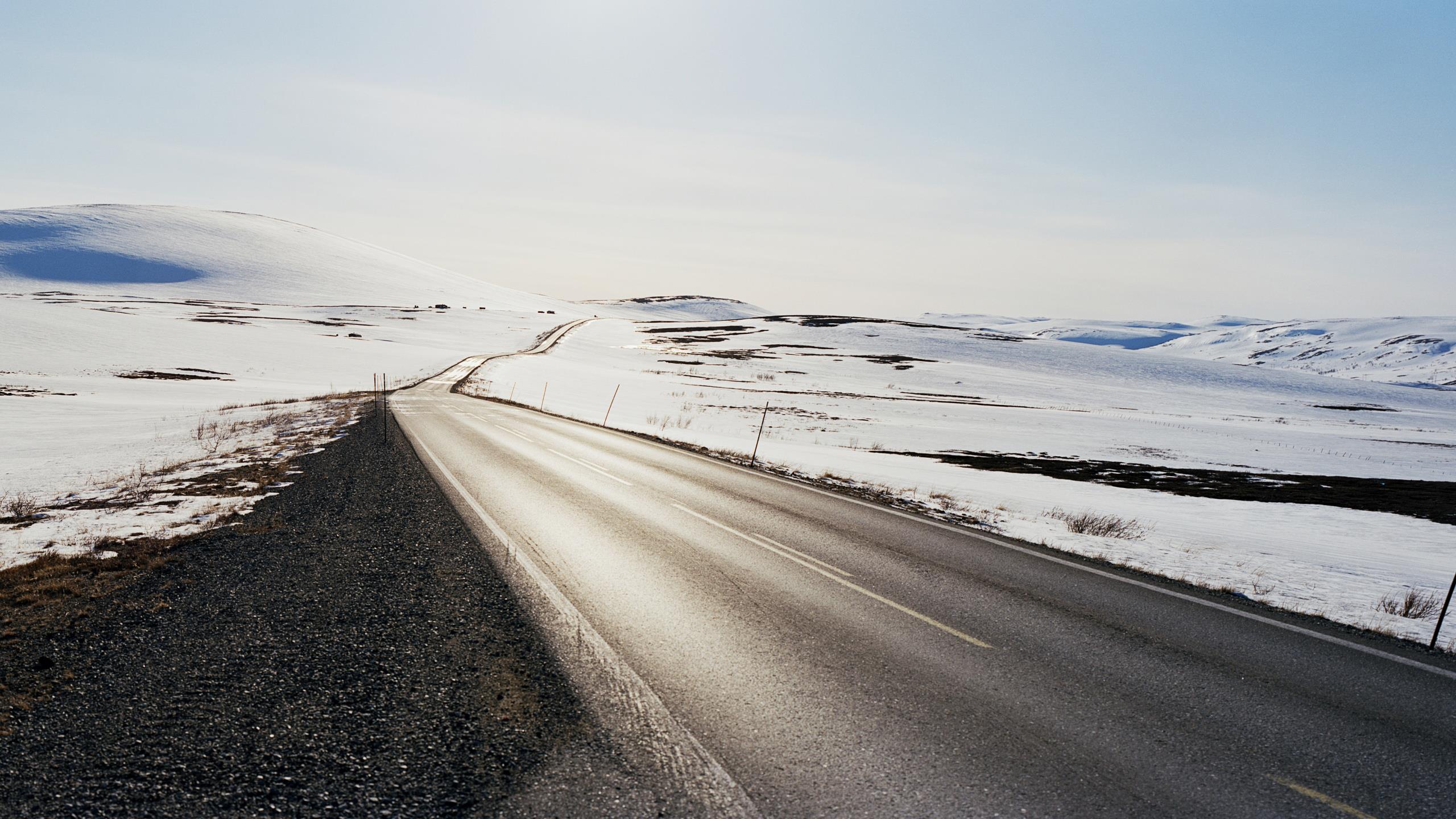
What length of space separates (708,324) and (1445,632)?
488 ft

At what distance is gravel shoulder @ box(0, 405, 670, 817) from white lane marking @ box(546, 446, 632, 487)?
22.9 feet

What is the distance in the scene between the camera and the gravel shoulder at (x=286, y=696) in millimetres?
3994

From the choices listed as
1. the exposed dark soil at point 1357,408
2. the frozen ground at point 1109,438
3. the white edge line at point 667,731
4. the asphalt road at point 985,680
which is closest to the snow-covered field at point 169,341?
the white edge line at point 667,731

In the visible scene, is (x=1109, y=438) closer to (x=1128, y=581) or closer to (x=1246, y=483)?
(x=1246, y=483)

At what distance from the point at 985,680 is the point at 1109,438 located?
115 feet

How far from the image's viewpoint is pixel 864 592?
27.0ft

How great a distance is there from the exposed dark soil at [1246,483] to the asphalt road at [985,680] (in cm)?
1476

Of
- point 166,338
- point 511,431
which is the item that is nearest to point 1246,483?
point 511,431

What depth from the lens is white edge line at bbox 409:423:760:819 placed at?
4.10 meters

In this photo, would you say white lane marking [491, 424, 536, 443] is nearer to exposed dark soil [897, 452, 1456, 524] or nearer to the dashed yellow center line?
exposed dark soil [897, 452, 1456, 524]

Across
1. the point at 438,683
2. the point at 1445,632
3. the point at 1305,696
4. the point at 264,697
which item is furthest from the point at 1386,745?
the point at 264,697

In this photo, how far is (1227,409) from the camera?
199 ft

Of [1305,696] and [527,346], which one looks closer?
[1305,696]

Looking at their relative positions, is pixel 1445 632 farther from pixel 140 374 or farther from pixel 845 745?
pixel 140 374
